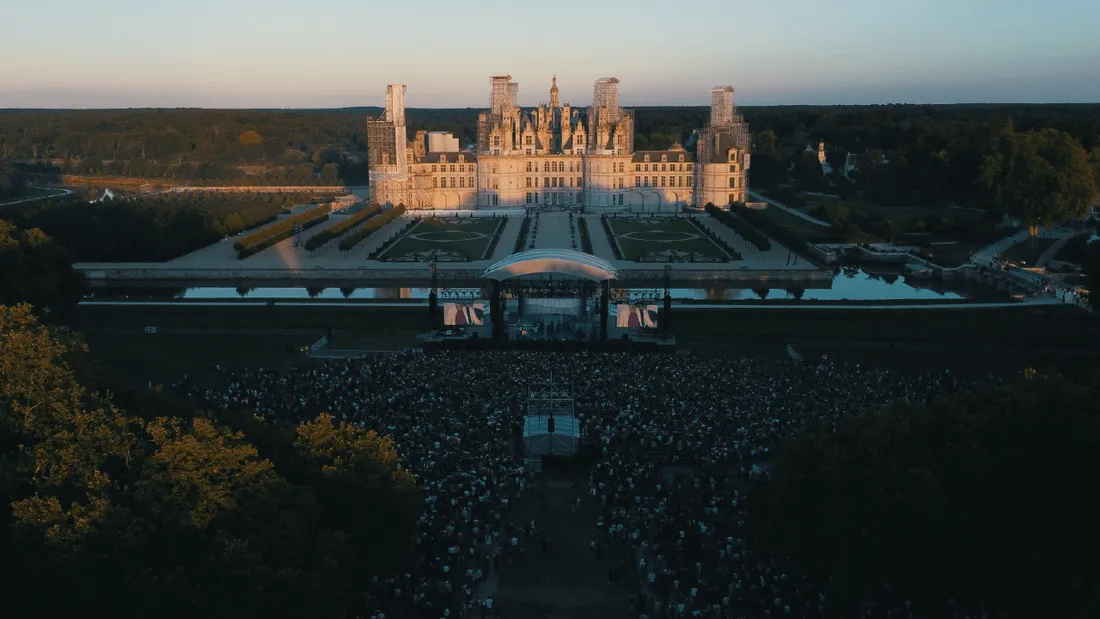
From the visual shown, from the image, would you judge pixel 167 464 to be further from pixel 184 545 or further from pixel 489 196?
pixel 489 196

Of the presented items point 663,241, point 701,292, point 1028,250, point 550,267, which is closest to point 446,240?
point 663,241

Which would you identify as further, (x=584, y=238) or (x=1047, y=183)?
(x=584, y=238)

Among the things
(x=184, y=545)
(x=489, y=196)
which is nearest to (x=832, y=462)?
(x=184, y=545)

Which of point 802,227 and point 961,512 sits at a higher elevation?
point 961,512

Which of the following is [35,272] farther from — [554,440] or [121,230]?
[554,440]

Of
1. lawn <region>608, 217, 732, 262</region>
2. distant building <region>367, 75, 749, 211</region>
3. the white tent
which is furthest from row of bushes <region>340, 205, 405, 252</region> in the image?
the white tent

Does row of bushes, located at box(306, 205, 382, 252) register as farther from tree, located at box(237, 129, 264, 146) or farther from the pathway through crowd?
tree, located at box(237, 129, 264, 146)
